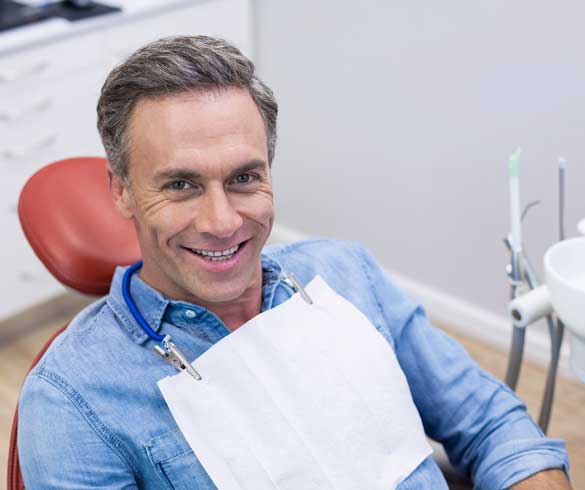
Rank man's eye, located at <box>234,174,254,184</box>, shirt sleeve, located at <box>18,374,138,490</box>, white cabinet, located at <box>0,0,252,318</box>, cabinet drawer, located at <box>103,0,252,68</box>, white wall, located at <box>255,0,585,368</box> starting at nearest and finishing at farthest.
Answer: shirt sleeve, located at <box>18,374,138,490</box> → man's eye, located at <box>234,174,254,184</box> → white wall, located at <box>255,0,585,368</box> → white cabinet, located at <box>0,0,252,318</box> → cabinet drawer, located at <box>103,0,252,68</box>

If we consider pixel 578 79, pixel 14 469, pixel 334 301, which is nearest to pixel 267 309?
pixel 334 301

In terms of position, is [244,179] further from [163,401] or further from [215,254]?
[163,401]

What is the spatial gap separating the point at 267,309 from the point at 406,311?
22cm

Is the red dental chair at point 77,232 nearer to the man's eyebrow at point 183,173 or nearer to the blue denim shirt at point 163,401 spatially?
the blue denim shirt at point 163,401

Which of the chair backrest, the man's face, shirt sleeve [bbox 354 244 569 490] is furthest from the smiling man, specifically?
shirt sleeve [bbox 354 244 569 490]

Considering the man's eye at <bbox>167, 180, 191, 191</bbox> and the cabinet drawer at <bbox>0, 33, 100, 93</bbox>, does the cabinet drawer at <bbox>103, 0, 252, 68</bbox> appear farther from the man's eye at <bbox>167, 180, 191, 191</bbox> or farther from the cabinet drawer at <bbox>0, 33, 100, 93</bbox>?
the man's eye at <bbox>167, 180, 191, 191</bbox>

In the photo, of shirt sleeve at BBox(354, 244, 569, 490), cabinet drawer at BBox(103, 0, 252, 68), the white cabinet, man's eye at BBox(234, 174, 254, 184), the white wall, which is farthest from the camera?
cabinet drawer at BBox(103, 0, 252, 68)

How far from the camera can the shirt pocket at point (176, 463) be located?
112cm

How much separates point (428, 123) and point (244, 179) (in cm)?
127

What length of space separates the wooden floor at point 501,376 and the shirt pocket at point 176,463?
1027 millimetres

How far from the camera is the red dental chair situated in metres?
1.30

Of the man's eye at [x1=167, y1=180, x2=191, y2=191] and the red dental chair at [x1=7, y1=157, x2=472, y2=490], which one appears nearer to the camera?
the man's eye at [x1=167, y1=180, x2=191, y2=191]

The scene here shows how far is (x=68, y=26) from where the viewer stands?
2.28 metres

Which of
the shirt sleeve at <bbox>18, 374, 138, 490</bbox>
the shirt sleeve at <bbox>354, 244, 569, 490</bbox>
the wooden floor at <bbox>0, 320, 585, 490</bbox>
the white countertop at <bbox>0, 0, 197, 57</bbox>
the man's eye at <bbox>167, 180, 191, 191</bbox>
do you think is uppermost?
the man's eye at <bbox>167, 180, 191, 191</bbox>
